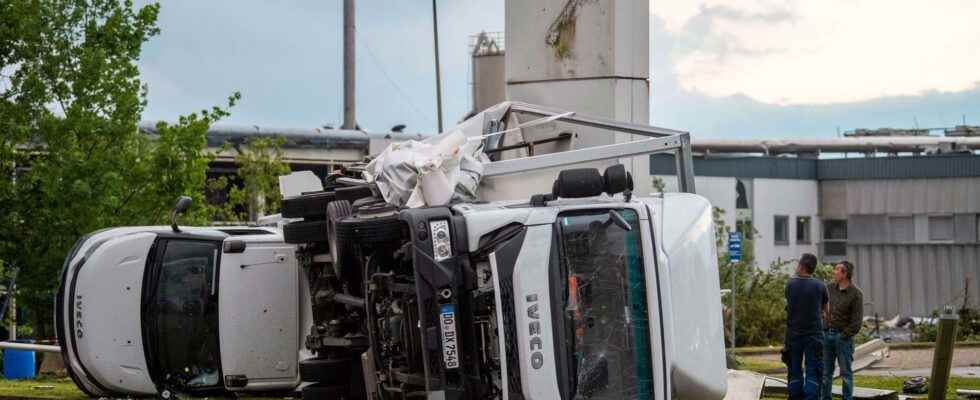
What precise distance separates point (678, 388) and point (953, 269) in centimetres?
4195

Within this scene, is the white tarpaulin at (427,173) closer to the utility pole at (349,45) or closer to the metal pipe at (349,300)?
the metal pipe at (349,300)

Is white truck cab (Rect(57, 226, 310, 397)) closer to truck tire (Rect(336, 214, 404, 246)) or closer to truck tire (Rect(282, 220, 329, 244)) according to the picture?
truck tire (Rect(282, 220, 329, 244))

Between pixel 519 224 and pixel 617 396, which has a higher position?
pixel 519 224

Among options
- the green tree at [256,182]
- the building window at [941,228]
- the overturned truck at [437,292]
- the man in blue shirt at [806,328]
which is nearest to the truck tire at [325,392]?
the overturned truck at [437,292]

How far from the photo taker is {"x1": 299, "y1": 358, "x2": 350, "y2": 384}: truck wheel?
10.7m

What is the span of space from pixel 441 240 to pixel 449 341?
0.62 m

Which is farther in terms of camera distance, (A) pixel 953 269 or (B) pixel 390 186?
(A) pixel 953 269

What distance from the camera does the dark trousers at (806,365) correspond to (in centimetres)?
1294

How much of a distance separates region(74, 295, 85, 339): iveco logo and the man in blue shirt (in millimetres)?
6308

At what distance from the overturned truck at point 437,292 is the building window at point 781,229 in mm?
39261


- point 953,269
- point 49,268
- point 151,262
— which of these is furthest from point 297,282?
point 953,269

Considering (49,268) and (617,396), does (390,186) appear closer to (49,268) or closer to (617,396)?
(617,396)

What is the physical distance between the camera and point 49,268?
827 inches

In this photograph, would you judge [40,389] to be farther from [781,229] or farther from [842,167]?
[842,167]
